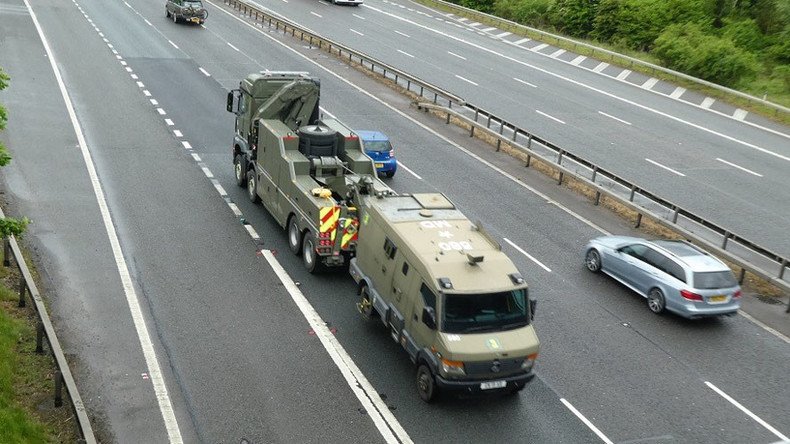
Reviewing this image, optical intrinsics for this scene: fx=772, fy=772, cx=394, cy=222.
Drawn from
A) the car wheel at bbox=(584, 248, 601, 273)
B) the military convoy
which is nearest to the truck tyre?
the military convoy

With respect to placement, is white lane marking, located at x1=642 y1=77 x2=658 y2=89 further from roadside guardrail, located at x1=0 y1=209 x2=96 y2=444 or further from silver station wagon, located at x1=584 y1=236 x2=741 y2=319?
roadside guardrail, located at x1=0 y1=209 x2=96 y2=444

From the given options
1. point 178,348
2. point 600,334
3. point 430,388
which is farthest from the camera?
point 600,334

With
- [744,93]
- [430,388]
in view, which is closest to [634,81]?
[744,93]

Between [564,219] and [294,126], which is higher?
[294,126]

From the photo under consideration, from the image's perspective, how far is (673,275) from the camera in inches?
667

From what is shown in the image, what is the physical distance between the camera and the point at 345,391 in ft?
43.0

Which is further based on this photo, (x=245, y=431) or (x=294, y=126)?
(x=294, y=126)

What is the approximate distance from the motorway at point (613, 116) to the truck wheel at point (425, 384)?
13703 millimetres

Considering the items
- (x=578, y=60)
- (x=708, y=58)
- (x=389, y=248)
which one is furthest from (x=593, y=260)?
(x=578, y=60)

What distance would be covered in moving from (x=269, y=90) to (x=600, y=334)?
1104cm

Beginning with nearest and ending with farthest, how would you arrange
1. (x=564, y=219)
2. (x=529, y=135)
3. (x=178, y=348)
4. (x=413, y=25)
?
(x=178, y=348), (x=564, y=219), (x=529, y=135), (x=413, y=25)

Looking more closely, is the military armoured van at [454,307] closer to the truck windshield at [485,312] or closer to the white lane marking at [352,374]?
the truck windshield at [485,312]

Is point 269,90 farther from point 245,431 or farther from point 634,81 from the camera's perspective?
point 634,81

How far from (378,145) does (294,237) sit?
6868mm
